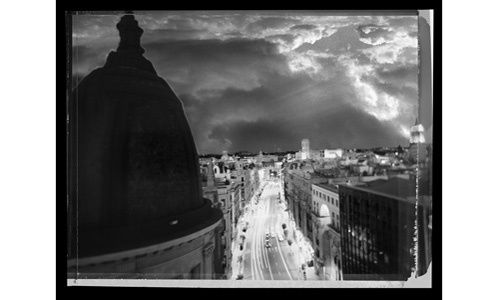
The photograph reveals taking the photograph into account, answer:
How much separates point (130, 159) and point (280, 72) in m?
1.59

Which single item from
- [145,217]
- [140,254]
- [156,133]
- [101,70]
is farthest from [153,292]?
[101,70]

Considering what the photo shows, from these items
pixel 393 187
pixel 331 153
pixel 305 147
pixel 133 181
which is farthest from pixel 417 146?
pixel 133 181

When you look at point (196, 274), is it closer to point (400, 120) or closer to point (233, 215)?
point (233, 215)

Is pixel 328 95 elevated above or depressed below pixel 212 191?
above

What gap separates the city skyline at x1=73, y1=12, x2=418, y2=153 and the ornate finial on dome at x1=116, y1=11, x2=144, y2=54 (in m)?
0.06

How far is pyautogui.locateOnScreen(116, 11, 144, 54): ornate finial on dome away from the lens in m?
2.55

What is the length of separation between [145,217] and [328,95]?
1.99 metres

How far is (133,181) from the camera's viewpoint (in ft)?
8.29

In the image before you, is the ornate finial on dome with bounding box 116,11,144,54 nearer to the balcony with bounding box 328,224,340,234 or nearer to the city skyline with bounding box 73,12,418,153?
the city skyline with bounding box 73,12,418,153

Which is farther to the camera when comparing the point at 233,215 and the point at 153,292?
the point at 233,215

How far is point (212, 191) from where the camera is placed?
2.64 meters

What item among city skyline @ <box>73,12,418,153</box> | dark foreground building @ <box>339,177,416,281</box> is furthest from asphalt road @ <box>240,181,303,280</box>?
city skyline @ <box>73,12,418,153</box>

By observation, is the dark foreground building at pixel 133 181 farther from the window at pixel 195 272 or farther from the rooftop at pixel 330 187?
the rooftop at pixel 330 187

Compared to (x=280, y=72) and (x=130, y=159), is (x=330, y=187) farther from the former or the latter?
(x=130, y=159)
